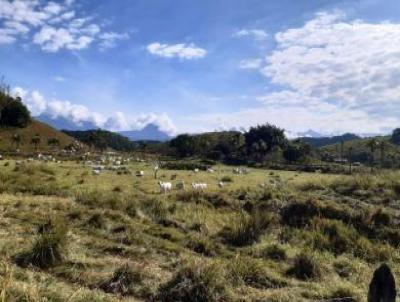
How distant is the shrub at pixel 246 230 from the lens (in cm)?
1373

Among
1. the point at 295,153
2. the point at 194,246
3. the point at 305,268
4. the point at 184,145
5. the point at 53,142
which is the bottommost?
the point at 305,268

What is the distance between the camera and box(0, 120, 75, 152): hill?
361 feet

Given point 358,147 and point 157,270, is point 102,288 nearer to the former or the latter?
point 157,270

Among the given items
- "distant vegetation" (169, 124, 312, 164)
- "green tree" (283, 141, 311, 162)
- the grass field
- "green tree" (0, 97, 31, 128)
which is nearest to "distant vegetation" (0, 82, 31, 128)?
"green tree" (0, 97, 31, 128)

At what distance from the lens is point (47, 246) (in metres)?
9.37

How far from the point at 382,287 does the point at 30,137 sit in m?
126

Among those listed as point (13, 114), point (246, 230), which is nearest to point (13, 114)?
point (13, 114)

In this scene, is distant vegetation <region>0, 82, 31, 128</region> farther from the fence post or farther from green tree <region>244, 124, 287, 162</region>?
the fence post

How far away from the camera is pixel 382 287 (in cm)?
673

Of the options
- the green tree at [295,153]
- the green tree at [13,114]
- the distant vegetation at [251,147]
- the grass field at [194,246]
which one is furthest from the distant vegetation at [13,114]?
the grass field at [194,246]

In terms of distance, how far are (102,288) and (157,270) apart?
1512 millimetres

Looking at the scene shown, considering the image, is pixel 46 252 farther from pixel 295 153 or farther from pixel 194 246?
pixel 295 153

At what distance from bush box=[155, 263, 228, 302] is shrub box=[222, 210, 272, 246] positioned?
5.13 meters

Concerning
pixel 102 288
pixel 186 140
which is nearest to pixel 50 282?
pixel 102 288
